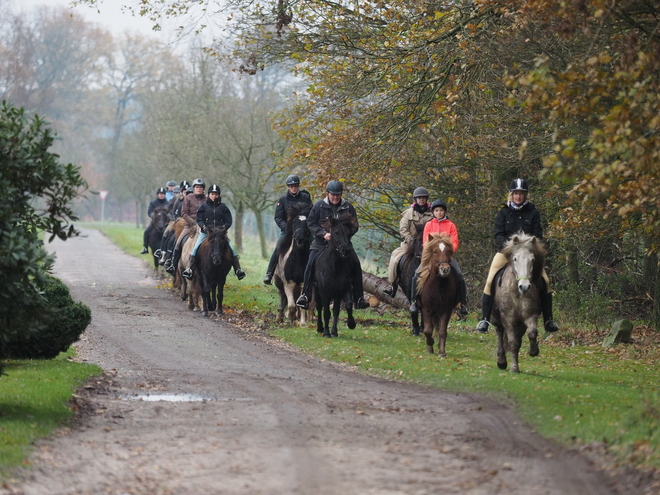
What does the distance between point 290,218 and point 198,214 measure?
333 centimetres

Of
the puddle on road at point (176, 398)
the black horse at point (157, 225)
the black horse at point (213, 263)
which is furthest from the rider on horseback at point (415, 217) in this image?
the black horse at point (157, 225)

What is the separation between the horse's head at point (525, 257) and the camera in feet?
40.5

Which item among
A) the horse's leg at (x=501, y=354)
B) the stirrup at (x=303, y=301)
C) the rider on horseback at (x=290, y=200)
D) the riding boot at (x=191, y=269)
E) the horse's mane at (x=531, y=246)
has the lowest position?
the horse's leg at (x=501, y=354)

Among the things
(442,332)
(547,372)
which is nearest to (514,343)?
(547,372)

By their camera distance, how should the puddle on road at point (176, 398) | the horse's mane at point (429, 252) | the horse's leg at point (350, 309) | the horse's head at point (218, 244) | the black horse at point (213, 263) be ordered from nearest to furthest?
the puddle on road at point (176, 398) < the horse's mane at point (429, 252) < the horse's leg at point (350, 309) < the horse's head at point (218, 244) < the black horse at point (213, 263)

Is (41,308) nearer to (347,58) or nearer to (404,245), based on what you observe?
(404,245)

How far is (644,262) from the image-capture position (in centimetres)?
2181

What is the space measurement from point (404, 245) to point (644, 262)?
710 cm

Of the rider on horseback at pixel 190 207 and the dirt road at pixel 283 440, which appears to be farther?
the rider on horseback at pixel 190 207

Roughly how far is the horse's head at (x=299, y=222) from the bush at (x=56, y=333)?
6.00 meters

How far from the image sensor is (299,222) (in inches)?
739

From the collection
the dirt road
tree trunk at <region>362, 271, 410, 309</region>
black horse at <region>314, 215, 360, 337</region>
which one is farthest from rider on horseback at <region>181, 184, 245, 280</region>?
the dirt road

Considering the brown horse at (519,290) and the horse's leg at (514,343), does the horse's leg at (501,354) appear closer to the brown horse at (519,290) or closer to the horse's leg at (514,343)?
the brown horse at (519,290)

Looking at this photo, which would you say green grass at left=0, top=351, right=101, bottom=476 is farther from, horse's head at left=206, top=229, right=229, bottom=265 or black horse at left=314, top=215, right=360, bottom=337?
horse's head at left=206, top=229, right=229, bottom=265
